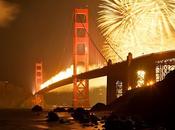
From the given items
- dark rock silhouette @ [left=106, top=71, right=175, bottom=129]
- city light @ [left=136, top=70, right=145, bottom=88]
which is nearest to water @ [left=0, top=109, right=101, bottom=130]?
dark rock silhouette @ [left=106, top=71, right=175, bottom=129]

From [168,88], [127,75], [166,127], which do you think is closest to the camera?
[166,127]

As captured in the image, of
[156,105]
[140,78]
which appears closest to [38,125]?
[156,105]

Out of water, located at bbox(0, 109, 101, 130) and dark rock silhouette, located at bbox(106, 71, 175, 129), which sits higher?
dark rock silhouette, located at bbox(106, 71, 175, 129)

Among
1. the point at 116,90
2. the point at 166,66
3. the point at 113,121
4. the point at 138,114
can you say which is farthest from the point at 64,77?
the point at 113,121

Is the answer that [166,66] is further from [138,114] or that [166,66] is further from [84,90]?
[84,90]

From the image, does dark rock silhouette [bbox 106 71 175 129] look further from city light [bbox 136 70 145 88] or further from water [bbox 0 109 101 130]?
city light [bbox 136 70 145 88]

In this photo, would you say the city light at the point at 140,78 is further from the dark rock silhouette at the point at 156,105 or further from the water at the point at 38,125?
the dark rock silhouette at the point at 156,105

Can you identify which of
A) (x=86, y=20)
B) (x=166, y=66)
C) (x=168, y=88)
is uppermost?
(x=86, y=20)

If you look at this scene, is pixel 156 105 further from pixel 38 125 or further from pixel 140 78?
pixel 140 78
